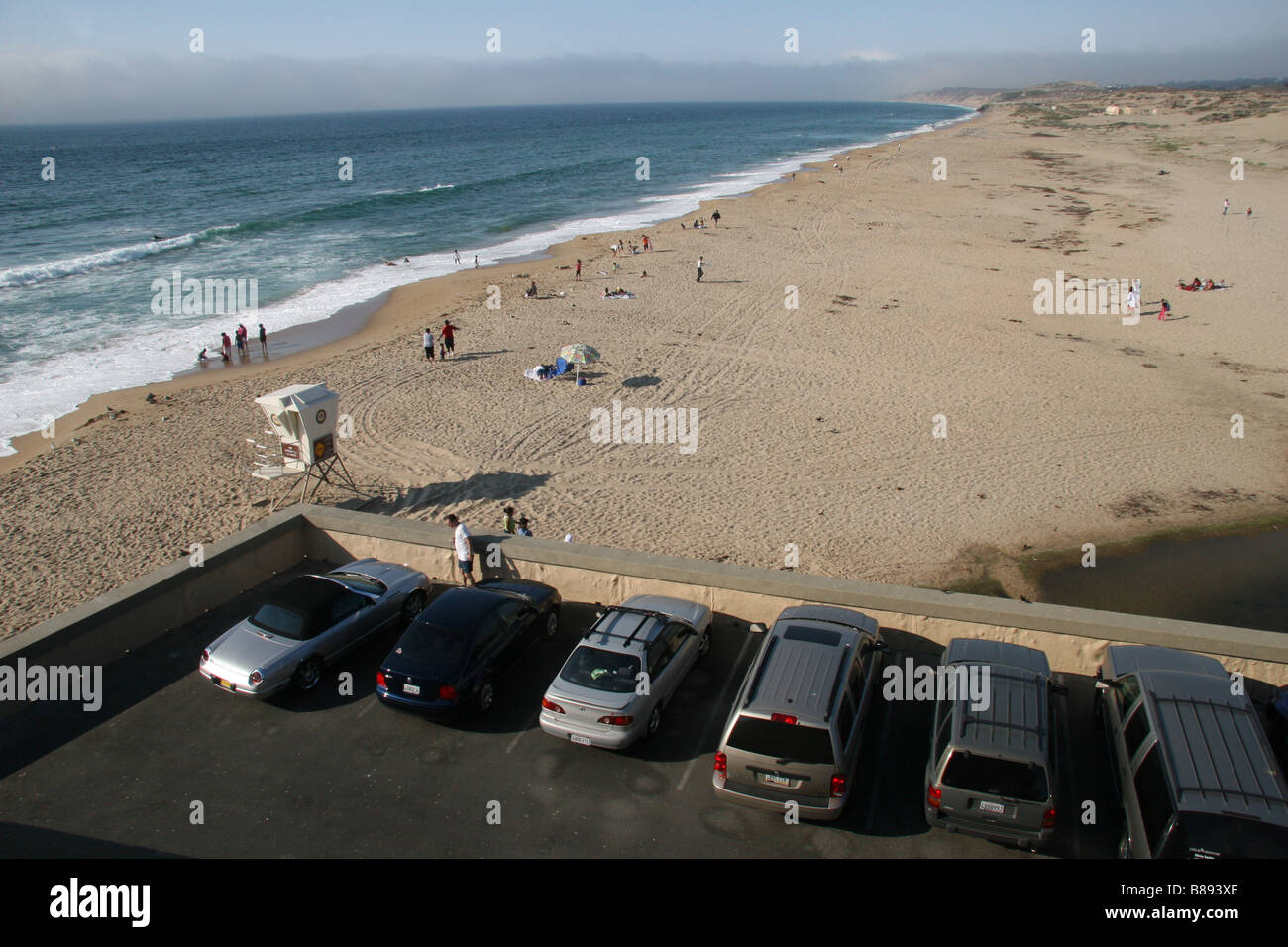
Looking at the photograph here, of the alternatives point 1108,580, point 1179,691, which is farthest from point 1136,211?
point 1179,691

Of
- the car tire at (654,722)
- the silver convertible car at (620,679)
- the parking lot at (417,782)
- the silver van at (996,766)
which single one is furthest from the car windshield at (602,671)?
the silver van at (996,766)

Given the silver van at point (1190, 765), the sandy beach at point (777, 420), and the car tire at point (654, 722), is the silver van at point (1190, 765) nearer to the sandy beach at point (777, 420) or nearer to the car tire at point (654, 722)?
the car tire at point (654, 722)

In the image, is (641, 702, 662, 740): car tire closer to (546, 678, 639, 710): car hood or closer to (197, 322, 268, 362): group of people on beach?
(546, 678, 639, 710): car hood

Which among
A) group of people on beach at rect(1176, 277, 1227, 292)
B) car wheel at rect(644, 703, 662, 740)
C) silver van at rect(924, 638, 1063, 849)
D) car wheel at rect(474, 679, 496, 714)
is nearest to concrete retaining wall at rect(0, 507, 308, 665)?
car wheel at rect(474, 679, 496, 714)

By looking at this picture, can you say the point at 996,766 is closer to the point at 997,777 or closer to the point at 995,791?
the point at 997,777

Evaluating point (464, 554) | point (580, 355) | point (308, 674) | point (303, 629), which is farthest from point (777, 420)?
point (308, 674)
